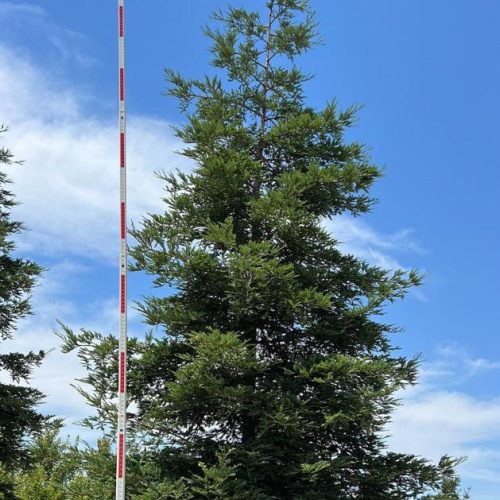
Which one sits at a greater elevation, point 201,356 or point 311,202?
point 311,202

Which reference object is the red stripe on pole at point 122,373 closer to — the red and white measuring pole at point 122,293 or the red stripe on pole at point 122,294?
the red and white measuring pole at point 122,293

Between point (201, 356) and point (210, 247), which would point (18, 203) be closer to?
point (210, 247)

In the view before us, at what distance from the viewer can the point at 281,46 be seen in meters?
15.4

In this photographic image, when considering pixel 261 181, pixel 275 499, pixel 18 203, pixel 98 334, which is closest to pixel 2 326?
pixel 18 203

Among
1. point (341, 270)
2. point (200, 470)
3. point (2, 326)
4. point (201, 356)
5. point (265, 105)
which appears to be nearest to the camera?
point (201, 356)

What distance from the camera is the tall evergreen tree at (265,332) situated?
11.4m

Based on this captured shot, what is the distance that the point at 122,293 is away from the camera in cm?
873

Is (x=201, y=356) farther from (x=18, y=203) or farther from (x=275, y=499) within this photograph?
(x=18, y=203)

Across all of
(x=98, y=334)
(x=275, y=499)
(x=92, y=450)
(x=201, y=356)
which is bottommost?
(x=275, y=499)

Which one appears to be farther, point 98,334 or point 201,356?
point 98,334

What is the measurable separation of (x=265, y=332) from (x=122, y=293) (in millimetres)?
4941

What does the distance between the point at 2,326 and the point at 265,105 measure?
8.76 meters

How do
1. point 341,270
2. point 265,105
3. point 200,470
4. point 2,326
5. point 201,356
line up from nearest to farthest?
point 201,356, point 200,470, point 341,270, point 265,105, point 2,326

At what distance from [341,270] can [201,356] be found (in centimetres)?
397
